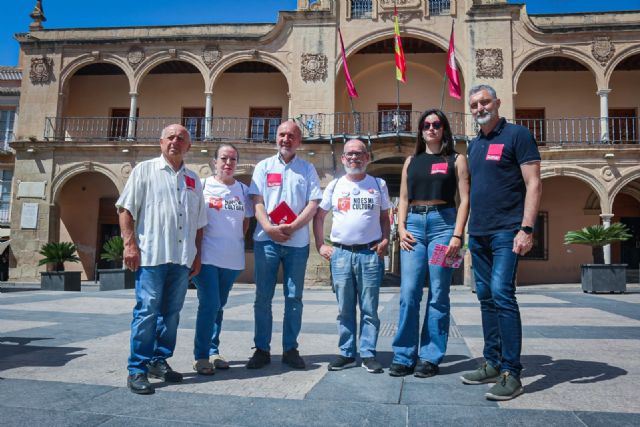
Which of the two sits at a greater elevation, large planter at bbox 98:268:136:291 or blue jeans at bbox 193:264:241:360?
blue jeans at bbox 193:264:241:360

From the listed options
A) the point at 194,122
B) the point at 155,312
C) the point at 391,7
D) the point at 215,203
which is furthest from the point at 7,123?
the point at 155,312

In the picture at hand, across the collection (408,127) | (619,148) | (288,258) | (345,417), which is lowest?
(345,417)

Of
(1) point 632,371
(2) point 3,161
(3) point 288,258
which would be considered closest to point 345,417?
(3) point 288,258

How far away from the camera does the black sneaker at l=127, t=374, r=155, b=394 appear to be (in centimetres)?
271

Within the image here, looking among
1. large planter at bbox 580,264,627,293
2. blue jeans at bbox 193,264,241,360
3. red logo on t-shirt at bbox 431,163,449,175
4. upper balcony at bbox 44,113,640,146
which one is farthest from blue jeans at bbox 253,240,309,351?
upper balcony at bbox 44,113,640,146

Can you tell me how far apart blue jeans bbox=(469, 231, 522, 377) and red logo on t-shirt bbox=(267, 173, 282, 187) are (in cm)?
149

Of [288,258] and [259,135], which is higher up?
[259,135]

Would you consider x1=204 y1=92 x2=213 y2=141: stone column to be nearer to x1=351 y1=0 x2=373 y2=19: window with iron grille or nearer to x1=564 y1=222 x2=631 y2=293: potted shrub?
x1=351 y1=0 x2=373 y2=19: window with iron grille

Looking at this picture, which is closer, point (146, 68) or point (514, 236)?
point (514, 236)

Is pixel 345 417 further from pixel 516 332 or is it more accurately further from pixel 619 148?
pixel 619 148

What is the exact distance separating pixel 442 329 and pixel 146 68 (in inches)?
665

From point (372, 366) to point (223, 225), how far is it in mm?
1475

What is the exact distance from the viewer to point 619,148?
15.1 meters

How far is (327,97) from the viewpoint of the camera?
16.5m
